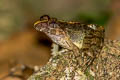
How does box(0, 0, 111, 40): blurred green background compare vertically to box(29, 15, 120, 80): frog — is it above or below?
above

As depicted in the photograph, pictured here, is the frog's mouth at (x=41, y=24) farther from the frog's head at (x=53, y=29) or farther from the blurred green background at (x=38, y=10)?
the blurred green background at (x=38, y=10)

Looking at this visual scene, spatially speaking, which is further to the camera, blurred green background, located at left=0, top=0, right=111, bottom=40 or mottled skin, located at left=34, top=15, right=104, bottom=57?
blurred green background, located at left=0, top=0, right=111, bottom=40

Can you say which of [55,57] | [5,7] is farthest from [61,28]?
[5,7]

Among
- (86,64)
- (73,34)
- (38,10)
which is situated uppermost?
(38,10)

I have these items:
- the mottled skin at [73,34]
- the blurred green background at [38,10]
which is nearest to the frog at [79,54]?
the mottled skin at [73,34]

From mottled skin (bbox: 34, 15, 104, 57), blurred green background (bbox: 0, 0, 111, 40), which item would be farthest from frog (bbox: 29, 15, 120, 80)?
blurred green background (bbox: 0, 0, 111, 40)

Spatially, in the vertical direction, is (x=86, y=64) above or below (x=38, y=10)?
below

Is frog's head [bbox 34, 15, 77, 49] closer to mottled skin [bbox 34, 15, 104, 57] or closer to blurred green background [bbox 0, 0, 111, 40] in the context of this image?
mottled skin [bbox 34, 15, 104, 57]

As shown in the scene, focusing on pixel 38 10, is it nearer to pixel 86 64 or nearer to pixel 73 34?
pixel 73 34

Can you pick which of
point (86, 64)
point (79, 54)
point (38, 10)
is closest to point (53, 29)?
point (79, 54)
